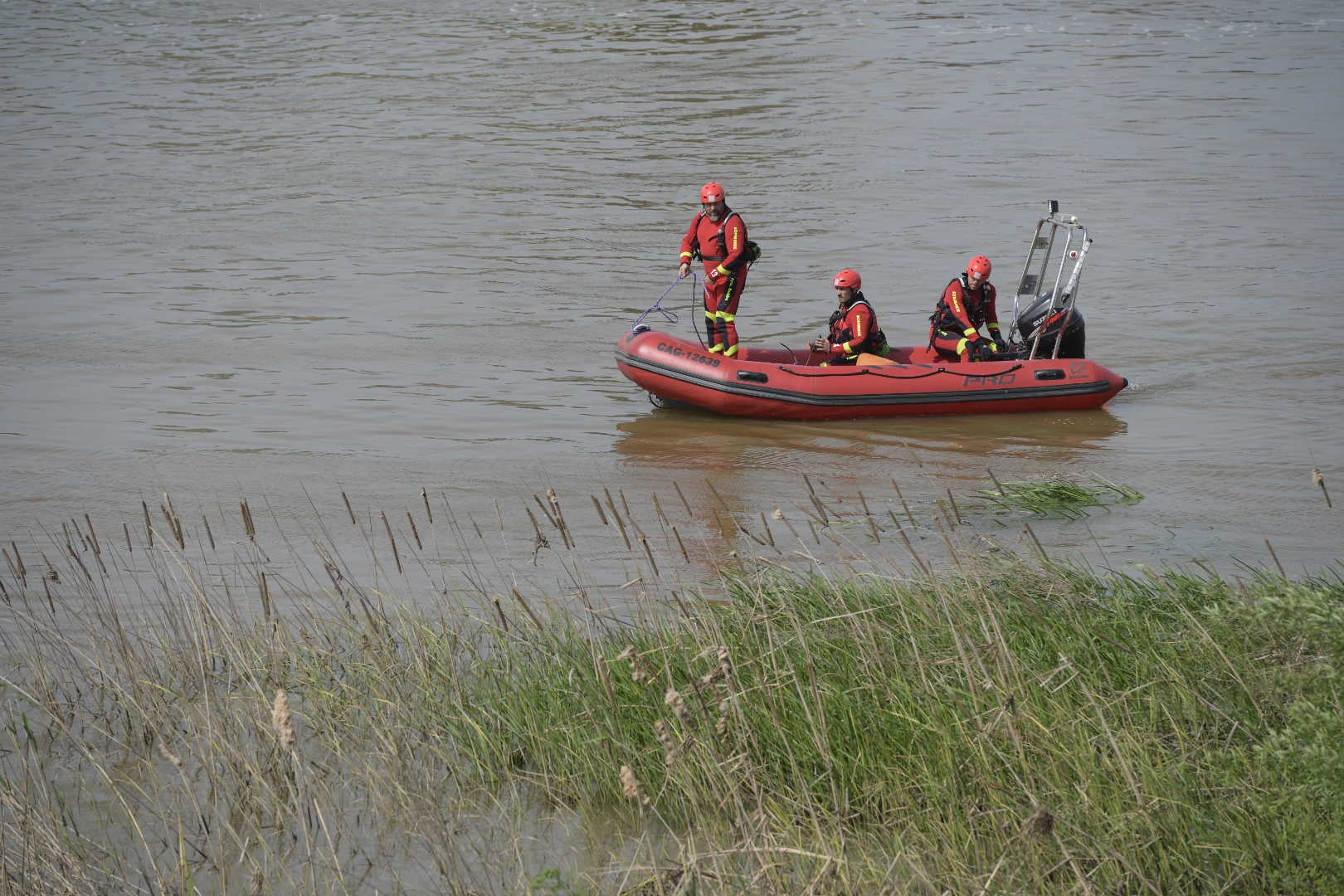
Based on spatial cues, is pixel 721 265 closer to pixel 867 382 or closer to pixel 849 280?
pixel 849 280

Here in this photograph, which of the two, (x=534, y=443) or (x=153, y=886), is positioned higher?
(x=153, y=886)

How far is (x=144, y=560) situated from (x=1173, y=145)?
18925 millimetres

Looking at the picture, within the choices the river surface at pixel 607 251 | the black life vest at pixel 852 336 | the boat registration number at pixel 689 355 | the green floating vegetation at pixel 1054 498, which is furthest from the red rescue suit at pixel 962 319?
the green floating vegetation at pixel 1054 498

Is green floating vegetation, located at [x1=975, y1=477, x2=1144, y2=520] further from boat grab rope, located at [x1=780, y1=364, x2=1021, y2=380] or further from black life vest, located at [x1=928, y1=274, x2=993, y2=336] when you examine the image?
black life vest, located at [x1=928, y1=274, x2=993, y2=336]

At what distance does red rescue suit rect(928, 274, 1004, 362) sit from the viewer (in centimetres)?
1041

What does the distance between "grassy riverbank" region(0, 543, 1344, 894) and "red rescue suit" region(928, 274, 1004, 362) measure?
569 centimetres

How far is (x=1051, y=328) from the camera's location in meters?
10.8

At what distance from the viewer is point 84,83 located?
28750 millimetres

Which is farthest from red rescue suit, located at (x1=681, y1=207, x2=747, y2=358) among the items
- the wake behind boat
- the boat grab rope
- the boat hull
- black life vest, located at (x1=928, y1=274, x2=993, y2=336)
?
black life vest, located at (x1=928, y1=274, x2=993, y2=336)

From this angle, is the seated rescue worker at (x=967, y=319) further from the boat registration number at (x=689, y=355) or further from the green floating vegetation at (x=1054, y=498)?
the green floating vegetation at (x=1054, y=498)

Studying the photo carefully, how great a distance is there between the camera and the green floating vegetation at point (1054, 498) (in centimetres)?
731

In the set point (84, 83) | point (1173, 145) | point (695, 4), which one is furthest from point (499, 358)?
point (695, 4)

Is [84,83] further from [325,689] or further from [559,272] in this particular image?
[325,689]

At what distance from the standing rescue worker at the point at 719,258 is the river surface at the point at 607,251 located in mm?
790
